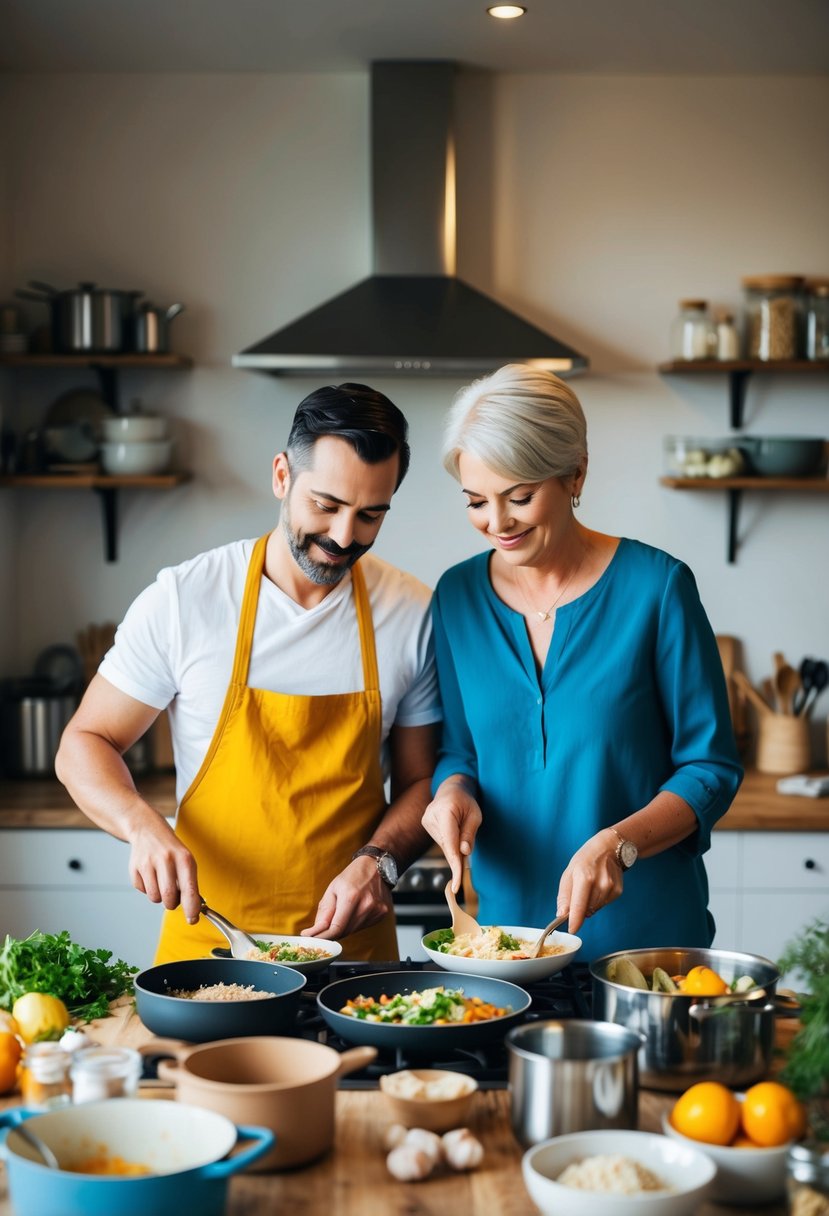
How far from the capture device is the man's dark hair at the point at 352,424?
1984mm

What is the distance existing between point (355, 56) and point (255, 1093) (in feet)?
10.2

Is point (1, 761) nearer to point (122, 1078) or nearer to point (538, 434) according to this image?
point (538, 434)

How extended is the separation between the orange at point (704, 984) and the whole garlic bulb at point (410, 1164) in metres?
0.38

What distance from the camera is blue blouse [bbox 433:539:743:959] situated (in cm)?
200

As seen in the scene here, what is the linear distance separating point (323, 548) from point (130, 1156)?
1.05 metres

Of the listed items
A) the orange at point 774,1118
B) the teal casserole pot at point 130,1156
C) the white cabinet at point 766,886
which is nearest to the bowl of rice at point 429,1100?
the teal casserole pot at point 130,1156

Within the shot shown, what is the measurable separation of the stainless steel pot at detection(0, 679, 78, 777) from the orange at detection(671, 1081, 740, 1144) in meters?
2.69

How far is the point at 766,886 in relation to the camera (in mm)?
3365

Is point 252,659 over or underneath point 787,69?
underneath

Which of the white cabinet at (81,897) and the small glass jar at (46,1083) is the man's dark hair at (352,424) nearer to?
the small glass jar at (46,1083)

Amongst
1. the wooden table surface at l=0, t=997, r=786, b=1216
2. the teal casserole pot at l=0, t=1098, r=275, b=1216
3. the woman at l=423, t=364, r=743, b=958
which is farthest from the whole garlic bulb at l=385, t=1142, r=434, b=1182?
the woman at l=423, t=364, r=743, b=958

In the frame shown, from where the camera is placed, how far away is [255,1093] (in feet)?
3.96

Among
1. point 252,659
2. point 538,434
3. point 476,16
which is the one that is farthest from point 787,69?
point 252,659

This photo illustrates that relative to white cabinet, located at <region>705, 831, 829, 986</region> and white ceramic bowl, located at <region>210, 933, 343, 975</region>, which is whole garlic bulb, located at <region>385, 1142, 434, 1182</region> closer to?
white ceramic bowl, located at <region>210, 933, 343, 975</region>
